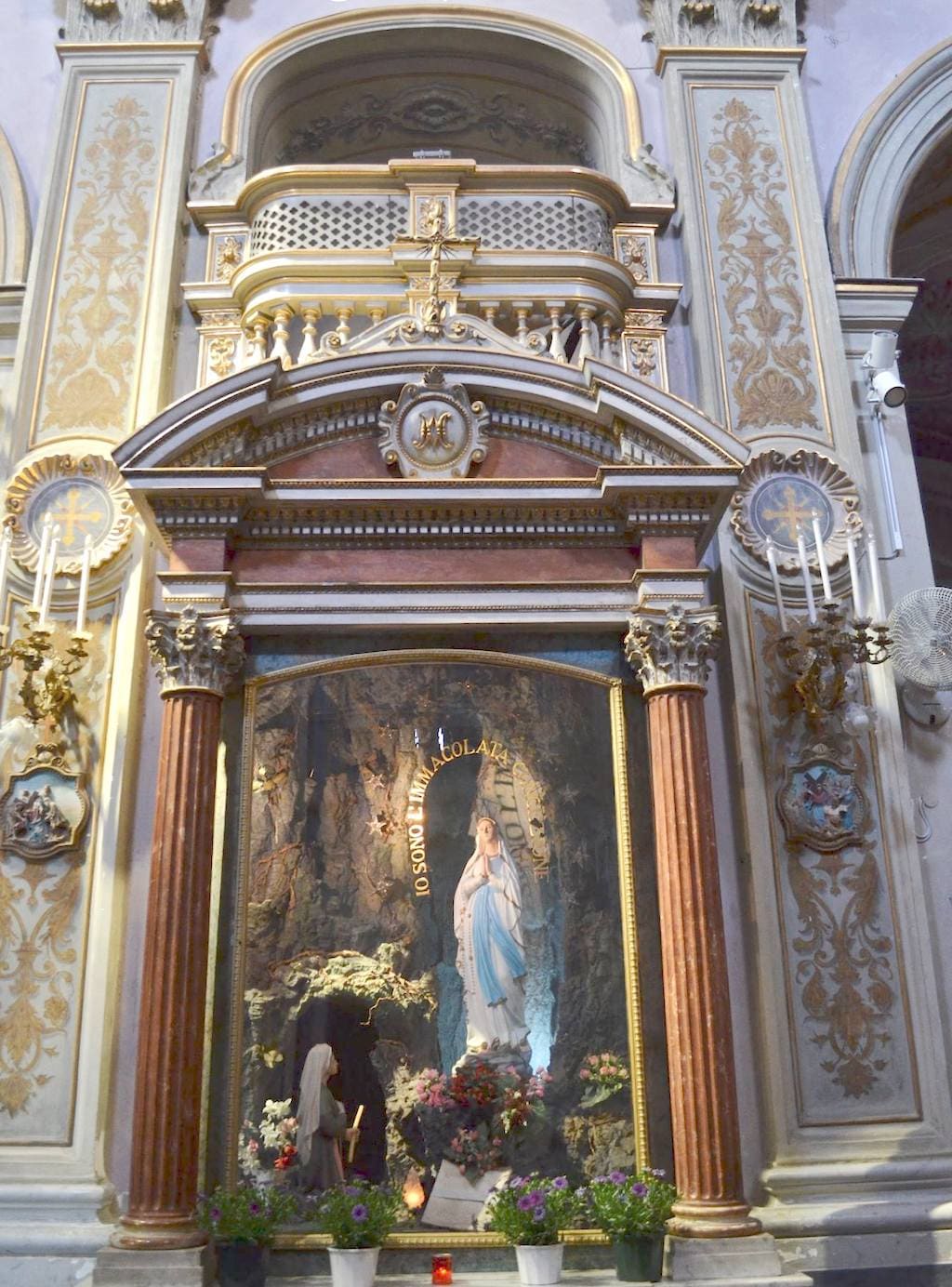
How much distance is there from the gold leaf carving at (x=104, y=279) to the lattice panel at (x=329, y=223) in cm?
75

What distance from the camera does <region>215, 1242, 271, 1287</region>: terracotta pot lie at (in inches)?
212

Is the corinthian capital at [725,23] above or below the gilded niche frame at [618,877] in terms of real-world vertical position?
above

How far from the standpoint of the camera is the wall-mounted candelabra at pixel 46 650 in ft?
21.2

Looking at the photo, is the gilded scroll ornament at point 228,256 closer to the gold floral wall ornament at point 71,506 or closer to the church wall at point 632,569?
the church wall at point 632,569

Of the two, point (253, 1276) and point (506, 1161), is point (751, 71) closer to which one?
point (506, 1161)

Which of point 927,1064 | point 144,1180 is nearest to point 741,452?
point 927,1064

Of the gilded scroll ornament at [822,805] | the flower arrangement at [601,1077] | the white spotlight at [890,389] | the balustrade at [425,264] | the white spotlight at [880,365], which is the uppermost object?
the balustrade at [425,264]

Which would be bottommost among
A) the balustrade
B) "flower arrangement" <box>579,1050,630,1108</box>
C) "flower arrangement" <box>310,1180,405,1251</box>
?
"flower arrangement" <box>310,1180,405,1251</box>

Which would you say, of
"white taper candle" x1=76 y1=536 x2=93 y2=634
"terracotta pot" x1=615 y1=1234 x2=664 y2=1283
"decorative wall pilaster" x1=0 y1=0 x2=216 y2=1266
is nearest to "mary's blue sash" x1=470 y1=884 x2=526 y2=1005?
"terracotta pot" x1=615 y1=1234 x2=664 y2=1283

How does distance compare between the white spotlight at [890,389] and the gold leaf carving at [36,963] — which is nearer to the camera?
the gold leaf carving at [36,963]

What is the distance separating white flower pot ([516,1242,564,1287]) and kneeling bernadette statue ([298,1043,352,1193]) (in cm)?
86

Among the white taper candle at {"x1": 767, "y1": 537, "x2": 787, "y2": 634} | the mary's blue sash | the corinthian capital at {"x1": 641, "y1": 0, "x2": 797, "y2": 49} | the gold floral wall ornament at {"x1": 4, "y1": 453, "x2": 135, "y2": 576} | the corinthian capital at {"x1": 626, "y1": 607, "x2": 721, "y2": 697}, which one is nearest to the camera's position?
the mary's blue sash

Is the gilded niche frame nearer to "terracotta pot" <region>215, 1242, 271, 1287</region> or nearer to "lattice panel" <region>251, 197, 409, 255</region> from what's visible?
"terracotta pot" <region>215, 1242, 271, 1287</region>

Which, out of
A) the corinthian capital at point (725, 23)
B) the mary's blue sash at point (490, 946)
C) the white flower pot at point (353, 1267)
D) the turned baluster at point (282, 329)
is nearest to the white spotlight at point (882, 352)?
the corinthian capital at point (725, 23)
